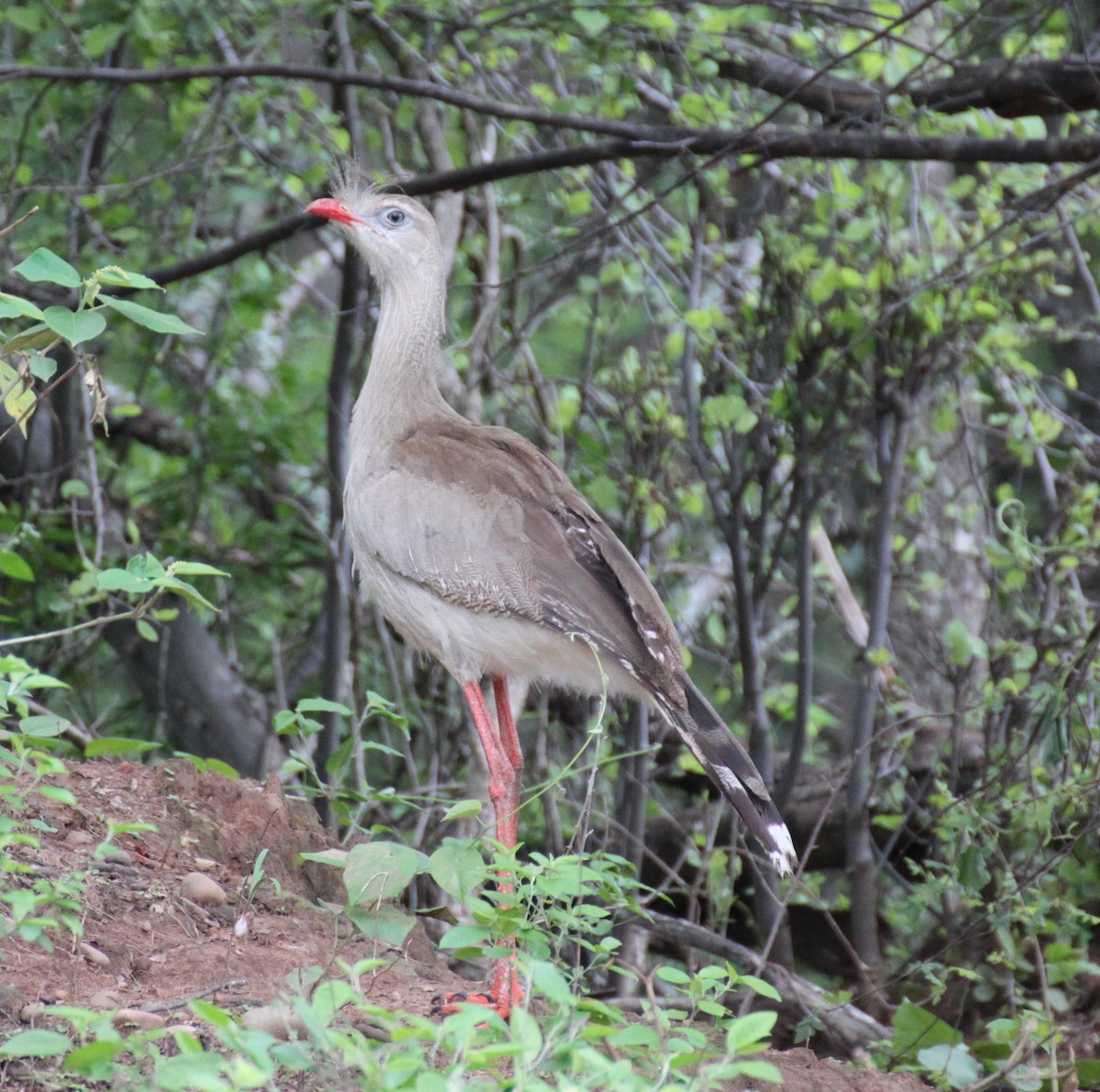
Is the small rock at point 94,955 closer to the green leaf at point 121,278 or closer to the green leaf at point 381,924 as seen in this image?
the green leaf at point 381,924

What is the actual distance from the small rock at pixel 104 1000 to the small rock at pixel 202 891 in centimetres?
51

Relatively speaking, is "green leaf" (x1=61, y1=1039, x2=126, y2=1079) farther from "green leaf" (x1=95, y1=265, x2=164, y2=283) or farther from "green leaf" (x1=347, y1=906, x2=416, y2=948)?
"green leaf" (x1=95, y1=265, x2=164, y2=283)

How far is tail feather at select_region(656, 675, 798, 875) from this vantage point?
308cm

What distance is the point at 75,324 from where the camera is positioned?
2.41m

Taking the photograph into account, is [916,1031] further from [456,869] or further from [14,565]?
[14,565]

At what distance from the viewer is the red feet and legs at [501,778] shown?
293 cm

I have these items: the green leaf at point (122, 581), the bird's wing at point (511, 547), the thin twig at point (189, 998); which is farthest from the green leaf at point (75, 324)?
the bird's wing at point (511, 547)

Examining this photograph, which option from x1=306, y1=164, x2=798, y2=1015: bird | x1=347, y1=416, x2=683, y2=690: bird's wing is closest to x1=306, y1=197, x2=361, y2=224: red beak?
x1=306, y1=164, x2=798, y2=1015: bird

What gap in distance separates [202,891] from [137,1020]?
0.72m

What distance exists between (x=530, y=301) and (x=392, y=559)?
278 cm

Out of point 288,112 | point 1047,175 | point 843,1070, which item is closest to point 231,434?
point 288,112

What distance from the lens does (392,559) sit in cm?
351

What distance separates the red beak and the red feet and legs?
141 centimetres

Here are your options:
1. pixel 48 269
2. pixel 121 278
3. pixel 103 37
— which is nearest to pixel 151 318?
pixel 121 278
